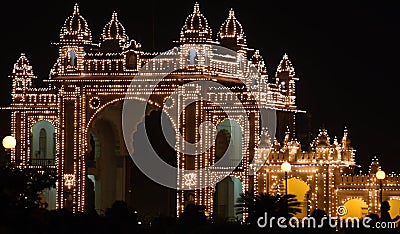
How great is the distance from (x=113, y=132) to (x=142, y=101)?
273cm

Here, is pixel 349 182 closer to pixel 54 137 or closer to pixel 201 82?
pixel 201 82

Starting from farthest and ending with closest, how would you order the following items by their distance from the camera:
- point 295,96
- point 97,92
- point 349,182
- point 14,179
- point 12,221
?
point 295,96 < point 97,92 < point 349,182 < point 14,179 < point 12,221

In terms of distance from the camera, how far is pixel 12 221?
25.0m

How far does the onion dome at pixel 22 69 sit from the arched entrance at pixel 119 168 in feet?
12.4

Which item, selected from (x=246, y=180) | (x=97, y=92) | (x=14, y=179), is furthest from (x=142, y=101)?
(x=14, y=179)

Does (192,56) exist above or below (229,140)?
above

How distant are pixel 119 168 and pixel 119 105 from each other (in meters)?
2.61

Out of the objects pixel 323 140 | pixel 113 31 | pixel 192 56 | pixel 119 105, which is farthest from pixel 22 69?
pixel 323 140

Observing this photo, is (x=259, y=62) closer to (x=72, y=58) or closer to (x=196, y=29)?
(x=196, y=29)

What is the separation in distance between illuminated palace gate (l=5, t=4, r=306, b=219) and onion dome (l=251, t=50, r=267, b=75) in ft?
0.17

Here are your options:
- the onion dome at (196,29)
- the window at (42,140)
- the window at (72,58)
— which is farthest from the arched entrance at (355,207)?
the window at (42,140)

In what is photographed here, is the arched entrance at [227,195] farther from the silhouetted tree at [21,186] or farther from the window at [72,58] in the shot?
the silhouetted tree at [21,186]

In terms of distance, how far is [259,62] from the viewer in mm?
51031

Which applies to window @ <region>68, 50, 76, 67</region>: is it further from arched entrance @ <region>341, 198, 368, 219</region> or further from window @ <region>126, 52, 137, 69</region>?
arched entrance @ <region>341, 198, 368, 219</region>
